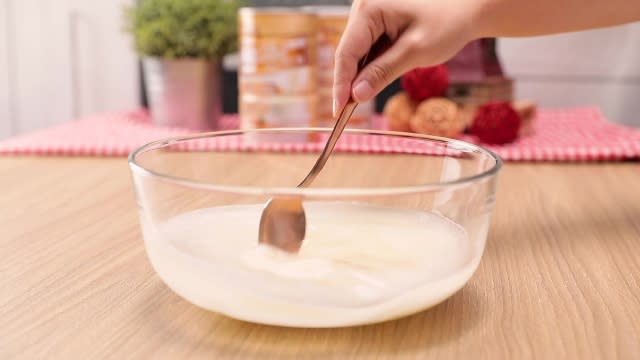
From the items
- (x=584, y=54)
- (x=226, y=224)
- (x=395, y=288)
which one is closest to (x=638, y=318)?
(x=395, y=288)

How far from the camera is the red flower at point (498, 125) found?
1346mm

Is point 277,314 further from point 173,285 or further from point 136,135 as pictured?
point 136,135

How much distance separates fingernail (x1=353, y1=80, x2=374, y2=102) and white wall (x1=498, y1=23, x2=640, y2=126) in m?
Answer: 1.32

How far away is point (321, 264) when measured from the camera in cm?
56

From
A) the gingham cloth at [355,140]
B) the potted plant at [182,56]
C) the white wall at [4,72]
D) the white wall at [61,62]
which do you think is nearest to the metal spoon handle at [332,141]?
the gingham cloth at [355,140]

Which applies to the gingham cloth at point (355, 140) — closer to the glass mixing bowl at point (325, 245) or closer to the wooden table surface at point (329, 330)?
the wooden table surface at point (329, 330)

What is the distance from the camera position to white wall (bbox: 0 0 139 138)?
217cm

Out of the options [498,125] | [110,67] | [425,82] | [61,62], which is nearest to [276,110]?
[425,82]

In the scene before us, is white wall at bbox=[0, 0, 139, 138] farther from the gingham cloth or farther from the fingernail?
the fingernail

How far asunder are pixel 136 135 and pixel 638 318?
3.35 ft

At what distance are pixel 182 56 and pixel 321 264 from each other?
106 cm

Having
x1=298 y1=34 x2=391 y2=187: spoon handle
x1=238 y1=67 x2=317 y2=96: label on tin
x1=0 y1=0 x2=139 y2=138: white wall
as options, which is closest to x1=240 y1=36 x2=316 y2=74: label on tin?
x1=238 y1=67 x2=317 y2=96: label on tin

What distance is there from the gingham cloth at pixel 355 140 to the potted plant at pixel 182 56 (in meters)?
0.04

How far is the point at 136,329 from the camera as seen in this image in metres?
0.56
